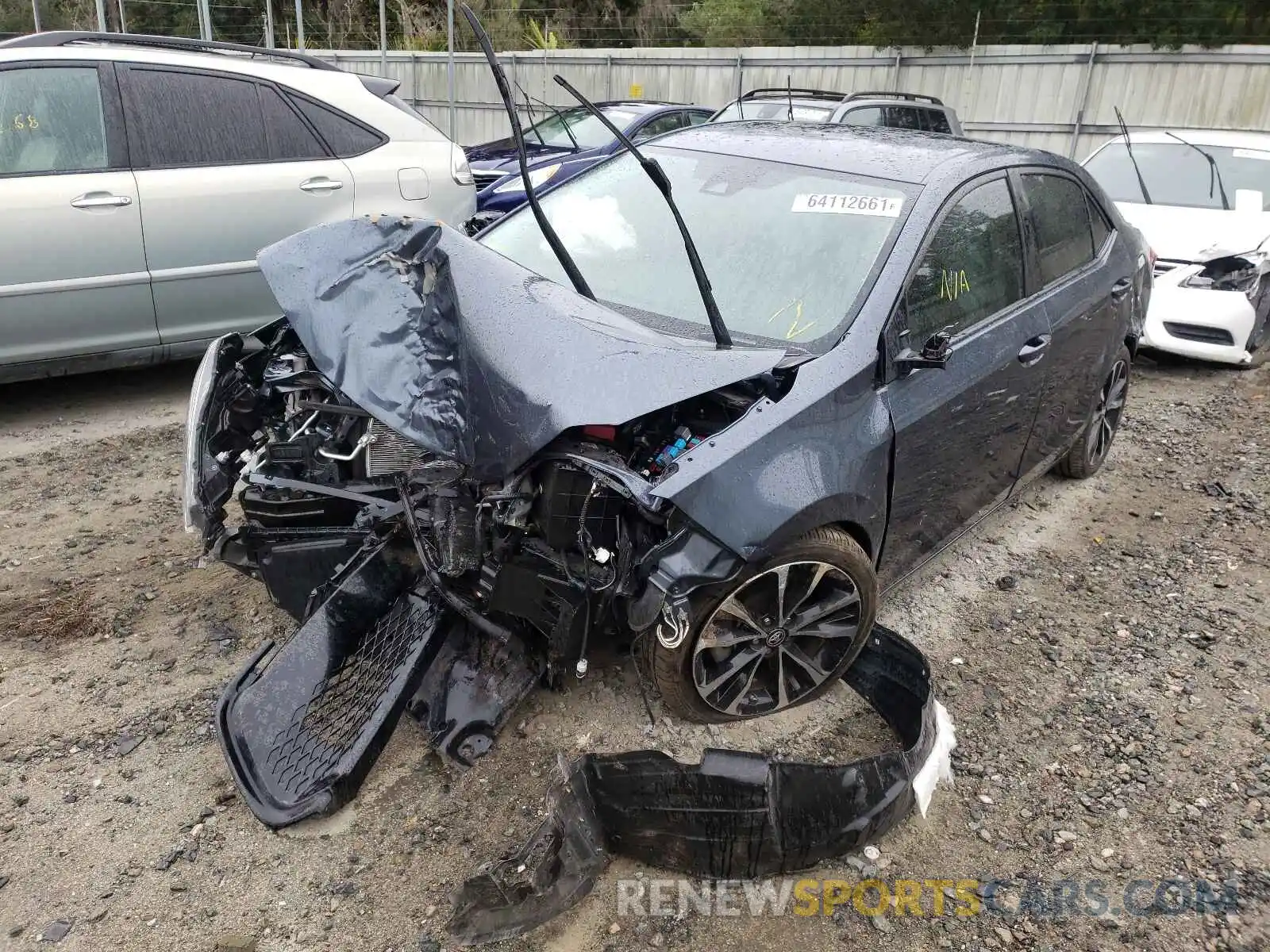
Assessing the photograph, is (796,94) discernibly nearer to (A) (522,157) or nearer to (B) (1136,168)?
(B) (1136,168)

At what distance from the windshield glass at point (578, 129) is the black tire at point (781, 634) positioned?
6544 mm

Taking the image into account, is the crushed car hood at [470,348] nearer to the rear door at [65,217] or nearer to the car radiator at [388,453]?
the car radiator at [388,453]

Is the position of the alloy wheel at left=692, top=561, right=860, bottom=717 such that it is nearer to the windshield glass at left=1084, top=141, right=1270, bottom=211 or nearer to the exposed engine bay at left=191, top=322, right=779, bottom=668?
the exposed engine bay at left=191, top=322, right=779, bottom=668

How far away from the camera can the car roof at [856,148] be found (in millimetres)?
3264

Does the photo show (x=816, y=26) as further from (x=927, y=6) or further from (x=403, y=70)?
(x=403, y=70)

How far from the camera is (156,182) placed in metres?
4.72

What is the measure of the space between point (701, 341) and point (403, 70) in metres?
17.7

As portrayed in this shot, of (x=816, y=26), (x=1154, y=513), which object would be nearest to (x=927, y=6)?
(x=816, y=26)

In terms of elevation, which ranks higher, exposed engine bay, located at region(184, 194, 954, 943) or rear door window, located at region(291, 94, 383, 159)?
rear door window, located at region(291, 94, 383, 159)

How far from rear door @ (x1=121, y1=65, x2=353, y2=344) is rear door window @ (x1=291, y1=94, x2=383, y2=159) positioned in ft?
0.17

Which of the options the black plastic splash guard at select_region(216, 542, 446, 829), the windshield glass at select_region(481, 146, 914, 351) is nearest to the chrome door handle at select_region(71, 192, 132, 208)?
the windshield glass at select_region(481, 146, 914, 351)

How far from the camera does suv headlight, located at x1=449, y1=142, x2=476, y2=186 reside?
19.1 feet

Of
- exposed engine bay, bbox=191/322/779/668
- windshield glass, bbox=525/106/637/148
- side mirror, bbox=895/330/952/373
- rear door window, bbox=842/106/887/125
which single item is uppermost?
rear door window, bbox=842/106/887/125

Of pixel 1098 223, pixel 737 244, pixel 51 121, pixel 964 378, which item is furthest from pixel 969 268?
pixel 51 121
